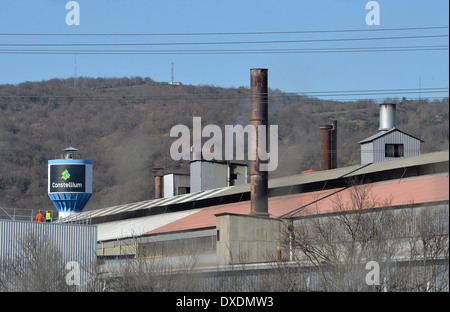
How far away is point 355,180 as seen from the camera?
126 feet

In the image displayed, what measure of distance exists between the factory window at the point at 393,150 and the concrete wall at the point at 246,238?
21.0m

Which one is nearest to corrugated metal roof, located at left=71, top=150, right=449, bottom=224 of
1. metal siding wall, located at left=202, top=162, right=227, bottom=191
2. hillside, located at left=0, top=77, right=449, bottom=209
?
metal siding wall, located at left=202, top=162, right=227, bottom=191

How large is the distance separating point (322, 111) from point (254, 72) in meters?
107

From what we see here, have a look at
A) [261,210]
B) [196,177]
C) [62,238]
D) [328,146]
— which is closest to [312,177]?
[261,210]

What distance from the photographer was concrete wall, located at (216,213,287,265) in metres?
35.5

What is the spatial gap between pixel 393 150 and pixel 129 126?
9828cm

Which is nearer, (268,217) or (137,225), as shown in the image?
(268,217)

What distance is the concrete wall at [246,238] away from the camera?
116ft

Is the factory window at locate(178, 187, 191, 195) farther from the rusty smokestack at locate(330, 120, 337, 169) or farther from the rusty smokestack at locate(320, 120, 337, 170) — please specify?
the rusty smokestack at locate(320, 120, 337, 170)

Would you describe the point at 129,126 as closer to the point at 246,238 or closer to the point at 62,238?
the point at 62,238

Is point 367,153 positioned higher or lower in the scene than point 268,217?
higher

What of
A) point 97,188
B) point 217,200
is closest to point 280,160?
point 97,188

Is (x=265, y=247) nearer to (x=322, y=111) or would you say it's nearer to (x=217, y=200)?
(x=217, y=200)

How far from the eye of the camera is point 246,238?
36094 mm
